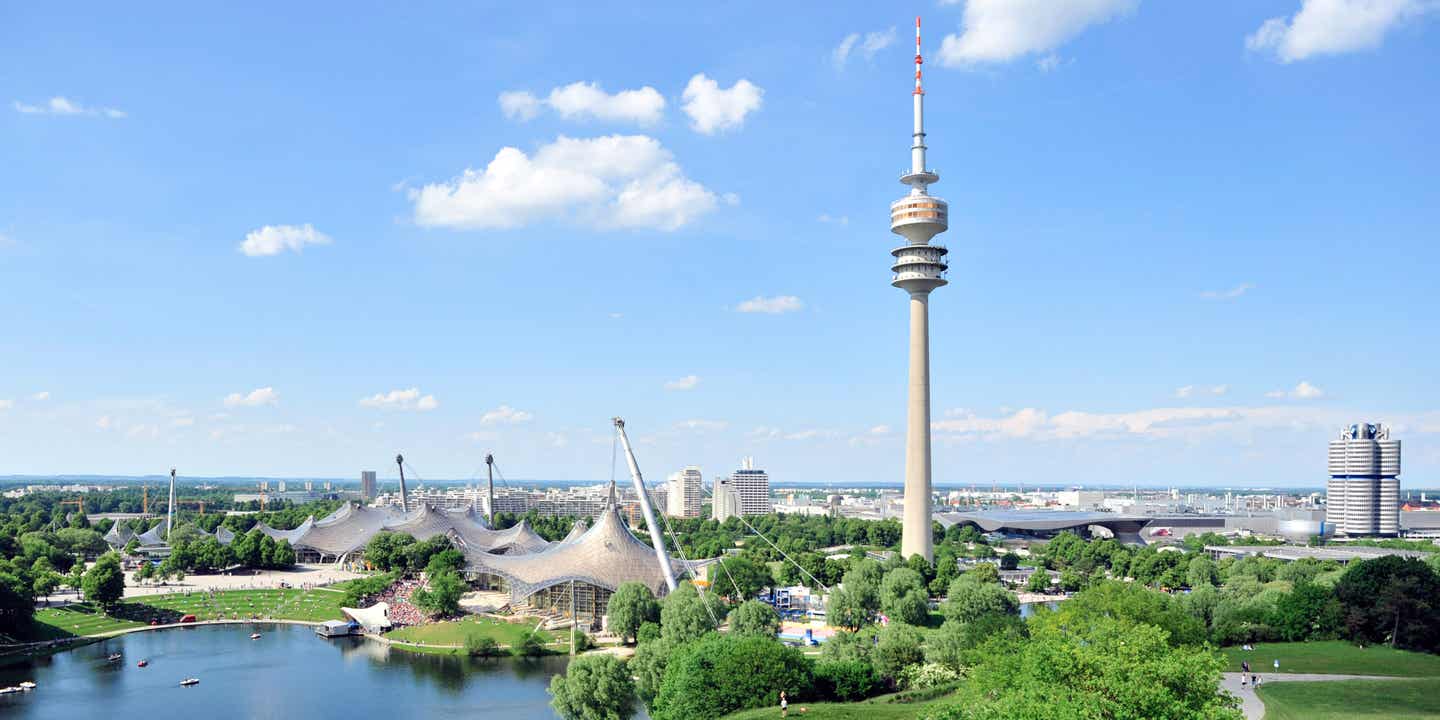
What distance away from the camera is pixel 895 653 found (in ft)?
140

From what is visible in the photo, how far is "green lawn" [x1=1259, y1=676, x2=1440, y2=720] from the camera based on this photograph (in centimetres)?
3522

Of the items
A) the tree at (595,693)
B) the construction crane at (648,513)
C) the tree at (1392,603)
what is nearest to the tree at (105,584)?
the construction crane at (648,513)

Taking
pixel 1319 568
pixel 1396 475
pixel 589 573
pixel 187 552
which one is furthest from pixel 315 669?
pixel 1396 475

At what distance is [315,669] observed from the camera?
182 feet

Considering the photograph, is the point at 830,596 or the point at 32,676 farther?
the point at 830,596

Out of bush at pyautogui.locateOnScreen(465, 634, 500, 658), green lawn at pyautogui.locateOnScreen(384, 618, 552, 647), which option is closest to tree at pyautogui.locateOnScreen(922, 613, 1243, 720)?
bush at pyautogui.locateOnScreen(465, 634, 500, 658)

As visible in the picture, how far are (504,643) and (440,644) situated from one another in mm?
4086

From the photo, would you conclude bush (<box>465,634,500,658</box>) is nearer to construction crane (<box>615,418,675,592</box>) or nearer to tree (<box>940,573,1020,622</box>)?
construction crane (<box>615,418,675,592</box>)

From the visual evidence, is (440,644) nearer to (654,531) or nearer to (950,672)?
(654,531)

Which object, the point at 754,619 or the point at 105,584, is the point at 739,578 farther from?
the point at 105,584

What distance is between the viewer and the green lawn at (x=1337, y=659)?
146ft

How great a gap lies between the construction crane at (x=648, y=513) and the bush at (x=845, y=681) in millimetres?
24546

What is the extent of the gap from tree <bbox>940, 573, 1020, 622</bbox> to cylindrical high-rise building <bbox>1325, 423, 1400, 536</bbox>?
374 ft

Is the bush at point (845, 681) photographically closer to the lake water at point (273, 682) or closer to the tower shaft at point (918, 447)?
the lake water at point (273, 682)
